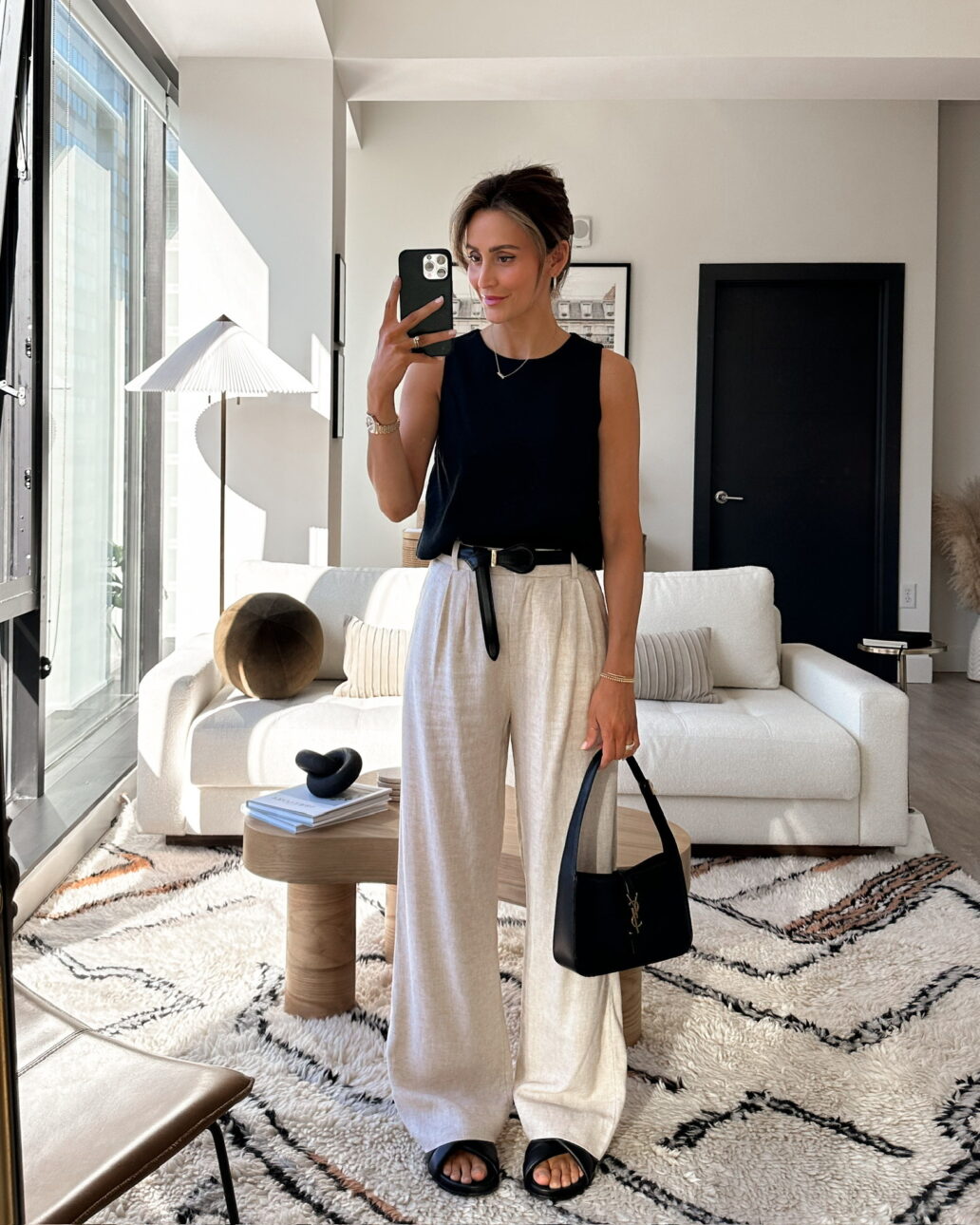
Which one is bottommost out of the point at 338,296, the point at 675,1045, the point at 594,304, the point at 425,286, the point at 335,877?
the point at 675,1045

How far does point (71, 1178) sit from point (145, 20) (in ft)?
13.0

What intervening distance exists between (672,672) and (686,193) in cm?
363

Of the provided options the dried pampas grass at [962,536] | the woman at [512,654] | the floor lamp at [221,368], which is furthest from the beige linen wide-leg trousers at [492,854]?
the dried pampas grass at [962,536]

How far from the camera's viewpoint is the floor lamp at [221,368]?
11.8 feet

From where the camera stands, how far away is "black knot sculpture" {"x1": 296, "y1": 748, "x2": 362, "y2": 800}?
2207 millimetres

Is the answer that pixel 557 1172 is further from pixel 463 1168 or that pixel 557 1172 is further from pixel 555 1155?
pixel 463 1168

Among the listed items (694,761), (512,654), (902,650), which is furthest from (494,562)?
(902,650)

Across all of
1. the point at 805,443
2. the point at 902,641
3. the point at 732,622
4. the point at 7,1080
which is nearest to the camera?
the point at 7,1080

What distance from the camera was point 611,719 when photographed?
1.55 metres

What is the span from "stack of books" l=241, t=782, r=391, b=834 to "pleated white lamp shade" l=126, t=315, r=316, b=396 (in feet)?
5.91

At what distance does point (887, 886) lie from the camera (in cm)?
290

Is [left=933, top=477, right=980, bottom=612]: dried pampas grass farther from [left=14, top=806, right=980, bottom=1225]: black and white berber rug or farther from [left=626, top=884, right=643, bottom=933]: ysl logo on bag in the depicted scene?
[left=626, top=884, right=643, bottom=933]: ysl logo on bag

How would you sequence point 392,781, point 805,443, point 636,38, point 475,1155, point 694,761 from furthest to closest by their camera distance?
point 805,443, point 636,38, point 694,761, point 392,781, point 475,1155

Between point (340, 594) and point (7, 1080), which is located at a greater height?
point (340, 594)
